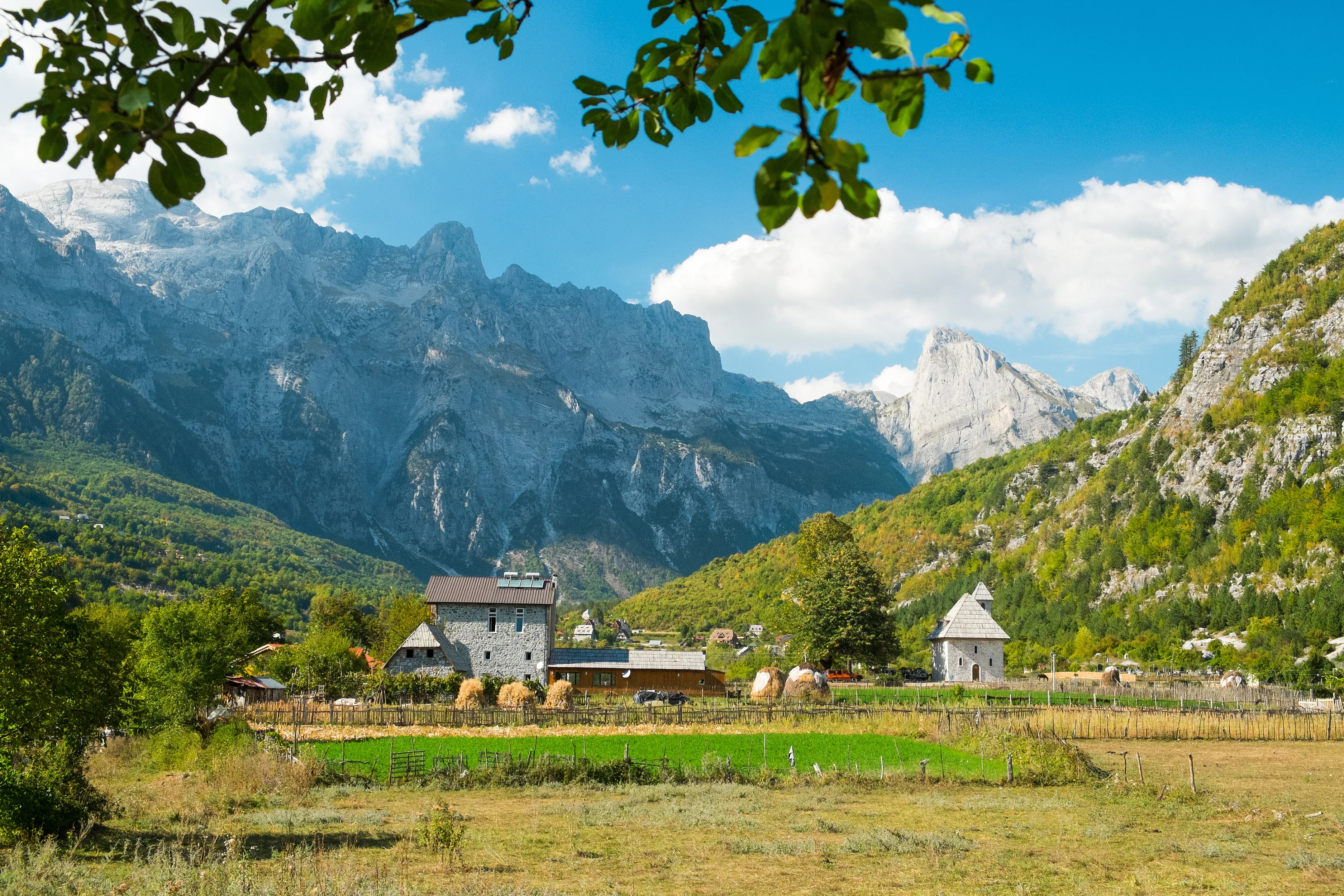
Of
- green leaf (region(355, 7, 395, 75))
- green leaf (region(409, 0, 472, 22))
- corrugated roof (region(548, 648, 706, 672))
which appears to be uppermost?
green leaf (region(409, 0, 472, 22))

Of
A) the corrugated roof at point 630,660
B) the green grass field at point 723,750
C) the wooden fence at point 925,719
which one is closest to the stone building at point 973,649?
the corrugated roof at point 630,660

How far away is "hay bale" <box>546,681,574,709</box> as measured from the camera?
4772 centimetres

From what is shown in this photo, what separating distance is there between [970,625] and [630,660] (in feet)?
87.9

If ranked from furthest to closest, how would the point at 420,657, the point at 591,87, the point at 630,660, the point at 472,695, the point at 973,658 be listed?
the point at 973,658
the point at 630,660
the point at 420,657
the point at 472,695
the point at 591,87

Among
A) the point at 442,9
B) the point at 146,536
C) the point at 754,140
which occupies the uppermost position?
the point at 146,536

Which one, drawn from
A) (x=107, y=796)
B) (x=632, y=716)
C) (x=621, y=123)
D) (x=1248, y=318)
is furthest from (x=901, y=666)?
(x=621, y=123)

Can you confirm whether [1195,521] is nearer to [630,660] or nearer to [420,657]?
[630,660]

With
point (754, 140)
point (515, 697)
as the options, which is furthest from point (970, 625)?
point (754, 140)

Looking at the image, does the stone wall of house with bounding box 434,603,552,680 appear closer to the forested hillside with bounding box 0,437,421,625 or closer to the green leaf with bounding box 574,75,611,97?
the forested hillside with bounding box 0,437,421,625

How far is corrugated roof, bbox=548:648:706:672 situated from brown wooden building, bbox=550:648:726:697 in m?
0.04

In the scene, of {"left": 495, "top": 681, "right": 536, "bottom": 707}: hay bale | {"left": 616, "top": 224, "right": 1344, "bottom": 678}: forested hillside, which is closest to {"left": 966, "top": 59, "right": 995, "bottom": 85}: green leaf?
{"left": 495, "top": 681, "right": 536, "bottom": 707}: hay bale

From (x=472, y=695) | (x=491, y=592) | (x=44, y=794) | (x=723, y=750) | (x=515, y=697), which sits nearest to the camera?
(x=44, y=794)

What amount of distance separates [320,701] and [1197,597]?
242 ft

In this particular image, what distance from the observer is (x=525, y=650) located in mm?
60281
